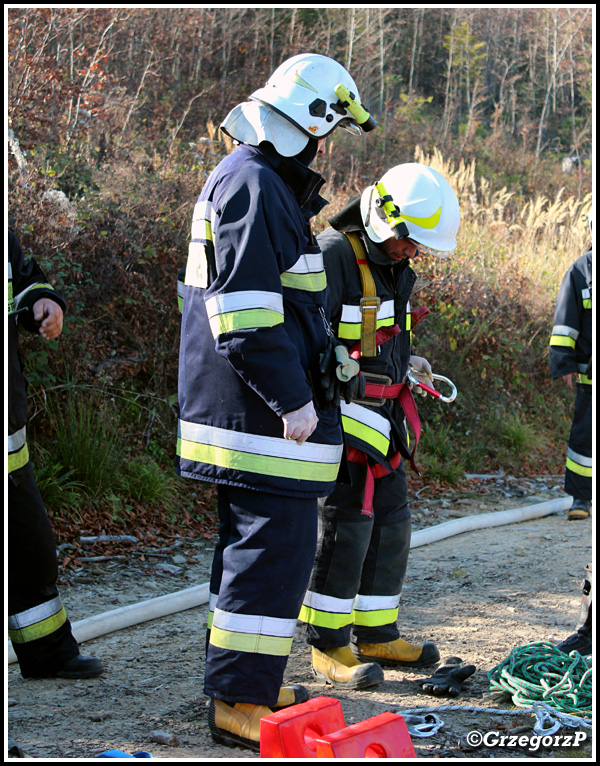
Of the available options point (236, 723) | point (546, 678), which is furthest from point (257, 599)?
point (546, 678)

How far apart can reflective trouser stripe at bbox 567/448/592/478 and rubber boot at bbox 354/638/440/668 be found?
3043mm

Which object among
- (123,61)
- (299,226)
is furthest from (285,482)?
(123,61)

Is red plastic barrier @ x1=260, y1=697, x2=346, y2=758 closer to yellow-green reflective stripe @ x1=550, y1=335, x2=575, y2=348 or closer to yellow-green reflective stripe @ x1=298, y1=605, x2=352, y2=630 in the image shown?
yellow-green reflective stripe @ x1=298, y1=605, x2=352, y2=630

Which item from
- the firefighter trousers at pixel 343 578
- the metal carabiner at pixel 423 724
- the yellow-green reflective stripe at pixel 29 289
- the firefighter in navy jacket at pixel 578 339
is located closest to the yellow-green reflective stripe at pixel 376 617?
the firefighter trousers at pixel 343 578

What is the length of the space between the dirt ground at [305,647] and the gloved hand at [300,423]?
1074 mm

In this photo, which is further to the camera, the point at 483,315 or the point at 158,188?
the point at 483,315

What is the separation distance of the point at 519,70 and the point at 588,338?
63.1 ft

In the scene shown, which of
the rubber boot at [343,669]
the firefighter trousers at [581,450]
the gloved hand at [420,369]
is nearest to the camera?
the rubber boot at [343,669]

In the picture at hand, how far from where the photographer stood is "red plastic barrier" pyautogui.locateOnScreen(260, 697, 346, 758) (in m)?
2.29

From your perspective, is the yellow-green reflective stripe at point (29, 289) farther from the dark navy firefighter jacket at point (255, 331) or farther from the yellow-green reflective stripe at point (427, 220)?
the yellow-green reflective stripe at point (427, 220)

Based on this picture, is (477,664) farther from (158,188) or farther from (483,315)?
A: (483,315)

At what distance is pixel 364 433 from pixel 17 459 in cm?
139

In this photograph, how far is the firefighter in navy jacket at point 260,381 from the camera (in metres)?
2.53

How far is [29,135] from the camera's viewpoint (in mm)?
7066
